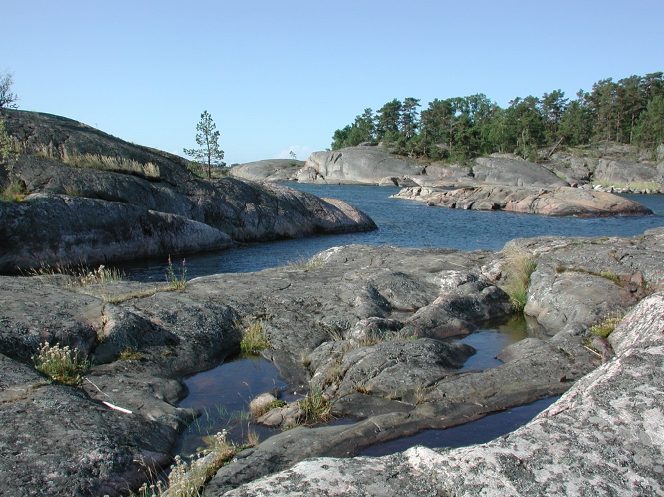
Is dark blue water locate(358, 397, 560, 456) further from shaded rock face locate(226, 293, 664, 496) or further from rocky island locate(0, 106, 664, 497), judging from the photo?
shaded rock face locate(226, 293, 664, 496)

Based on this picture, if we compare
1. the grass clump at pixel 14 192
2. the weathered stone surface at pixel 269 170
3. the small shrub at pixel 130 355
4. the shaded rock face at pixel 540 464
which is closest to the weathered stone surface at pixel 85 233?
the grass clump at pixel 14 192

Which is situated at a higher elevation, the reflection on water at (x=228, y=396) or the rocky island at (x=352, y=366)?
the rocky island at (x=352, y=366)

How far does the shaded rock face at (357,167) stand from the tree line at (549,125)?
7663 millimetres

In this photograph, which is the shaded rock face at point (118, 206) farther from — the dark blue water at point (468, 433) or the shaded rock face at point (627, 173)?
the shaded rock face at point (627, 173)

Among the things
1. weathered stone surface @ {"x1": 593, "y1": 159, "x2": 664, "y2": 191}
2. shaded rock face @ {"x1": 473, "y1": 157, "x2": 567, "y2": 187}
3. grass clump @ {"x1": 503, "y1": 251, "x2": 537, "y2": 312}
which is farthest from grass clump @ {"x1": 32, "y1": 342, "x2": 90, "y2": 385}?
weathered stone surface @ {"x1": 593, "y1": 159, "x2": 664, "y2": 191}

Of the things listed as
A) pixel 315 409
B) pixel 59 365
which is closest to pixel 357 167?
pixel 59 365

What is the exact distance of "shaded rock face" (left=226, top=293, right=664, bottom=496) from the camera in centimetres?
435

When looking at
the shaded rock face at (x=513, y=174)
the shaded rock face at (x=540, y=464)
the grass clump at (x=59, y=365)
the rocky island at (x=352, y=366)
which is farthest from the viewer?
the shaded rock face at (x=513, y=174)

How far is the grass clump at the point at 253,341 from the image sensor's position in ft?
→ 39.6

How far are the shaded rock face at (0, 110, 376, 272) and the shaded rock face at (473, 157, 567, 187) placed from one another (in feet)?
208

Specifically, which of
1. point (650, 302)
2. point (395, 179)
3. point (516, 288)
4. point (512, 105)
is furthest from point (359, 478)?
point (512, 105)

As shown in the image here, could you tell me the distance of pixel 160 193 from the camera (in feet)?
100

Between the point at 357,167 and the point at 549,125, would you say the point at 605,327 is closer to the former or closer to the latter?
the point at 357,167

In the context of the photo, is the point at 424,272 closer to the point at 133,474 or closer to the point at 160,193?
the point at 133,474
